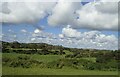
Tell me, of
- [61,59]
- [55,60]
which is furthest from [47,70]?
[61,59]

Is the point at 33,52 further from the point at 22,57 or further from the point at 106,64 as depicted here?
the point at 106,64

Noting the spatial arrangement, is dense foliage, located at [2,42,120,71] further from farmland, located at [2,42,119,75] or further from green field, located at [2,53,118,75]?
green field, located at [2,53,118,75]

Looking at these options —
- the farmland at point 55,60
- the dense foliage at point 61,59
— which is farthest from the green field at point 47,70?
the dense foliage at point 61,59

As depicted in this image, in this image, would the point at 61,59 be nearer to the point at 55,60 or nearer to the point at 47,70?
the point at 55,60

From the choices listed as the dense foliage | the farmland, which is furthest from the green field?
the dense foliage

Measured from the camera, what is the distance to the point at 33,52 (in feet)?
153

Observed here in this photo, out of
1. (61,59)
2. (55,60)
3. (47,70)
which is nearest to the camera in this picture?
(47,70)

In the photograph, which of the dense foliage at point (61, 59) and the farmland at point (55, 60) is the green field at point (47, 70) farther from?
the dense foliage at point (61, 59)

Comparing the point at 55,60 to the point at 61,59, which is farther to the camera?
the point at 61,59

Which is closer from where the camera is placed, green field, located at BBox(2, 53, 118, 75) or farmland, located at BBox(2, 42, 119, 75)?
green field, located at BBox(2, 53, 118, 75)

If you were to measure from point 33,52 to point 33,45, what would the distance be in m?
1.48

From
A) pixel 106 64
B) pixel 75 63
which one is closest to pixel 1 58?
pixel 75 63

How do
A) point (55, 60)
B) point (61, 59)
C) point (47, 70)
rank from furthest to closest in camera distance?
1. point (61, 59)
2. point (55, 60)
3. point (47, 70)

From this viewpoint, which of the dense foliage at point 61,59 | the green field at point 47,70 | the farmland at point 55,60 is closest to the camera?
the green field at point 47,70
